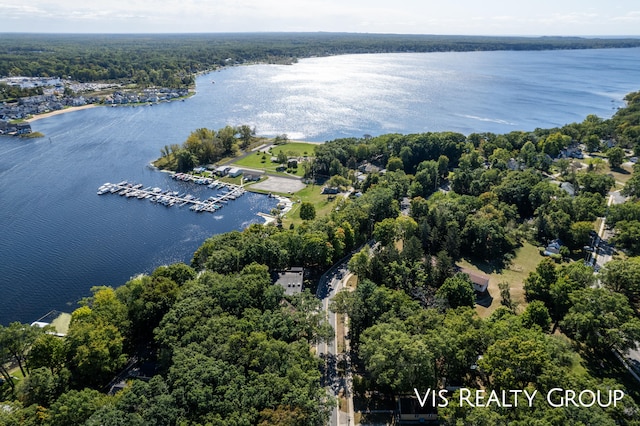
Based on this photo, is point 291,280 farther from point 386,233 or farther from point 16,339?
point 16,339

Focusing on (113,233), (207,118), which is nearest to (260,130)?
(207,118)

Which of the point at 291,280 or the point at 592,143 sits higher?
the point at 592,143

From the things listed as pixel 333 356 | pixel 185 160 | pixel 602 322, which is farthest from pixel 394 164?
pixel 333 356

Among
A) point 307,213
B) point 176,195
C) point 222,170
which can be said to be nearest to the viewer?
point 307,213

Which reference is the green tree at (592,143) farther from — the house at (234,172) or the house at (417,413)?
the house at (417,413)

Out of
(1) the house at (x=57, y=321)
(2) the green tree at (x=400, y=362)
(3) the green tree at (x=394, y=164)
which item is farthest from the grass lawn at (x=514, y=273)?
(1) the house at (x=57, y=321)

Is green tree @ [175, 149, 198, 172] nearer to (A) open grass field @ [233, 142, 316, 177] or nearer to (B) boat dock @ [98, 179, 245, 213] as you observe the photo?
(B) boat dock @ [98, 179, 245, 213]

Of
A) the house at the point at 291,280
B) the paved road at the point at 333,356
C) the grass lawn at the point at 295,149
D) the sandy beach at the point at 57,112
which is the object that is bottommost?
A: the paved road at the point at 333,356
